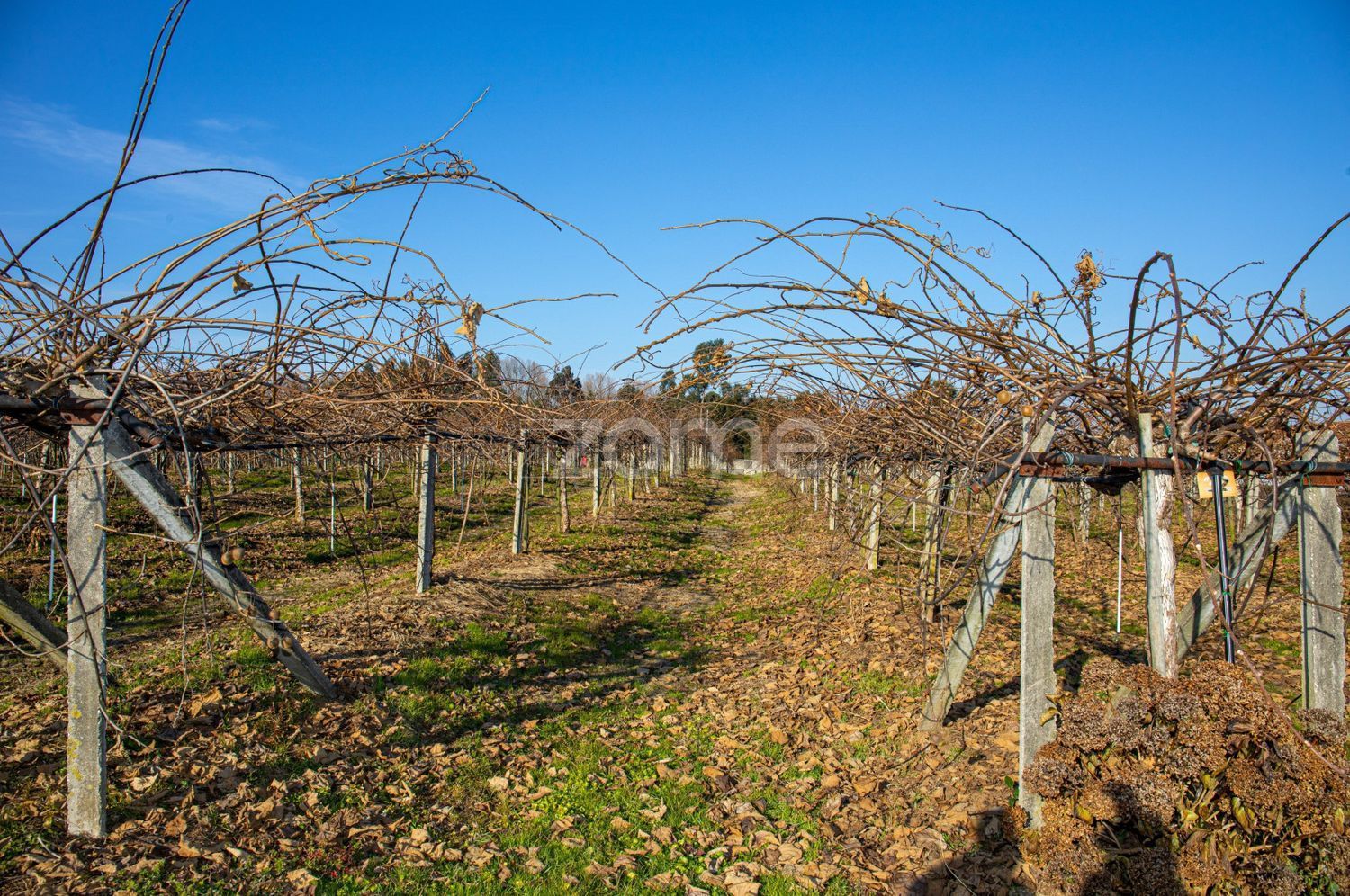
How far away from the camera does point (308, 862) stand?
13.2 ft

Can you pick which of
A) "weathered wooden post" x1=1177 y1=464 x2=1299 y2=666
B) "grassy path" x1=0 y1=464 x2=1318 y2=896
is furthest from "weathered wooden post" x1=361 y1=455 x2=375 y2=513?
"weathered wooden post" x1=1177 y1=464 x2=1299 y2=666

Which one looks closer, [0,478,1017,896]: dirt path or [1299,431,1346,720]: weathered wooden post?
[1299,431,1346,720]: weathered wooden post

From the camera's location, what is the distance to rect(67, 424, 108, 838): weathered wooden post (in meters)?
3.51

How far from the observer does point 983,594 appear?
175 inches

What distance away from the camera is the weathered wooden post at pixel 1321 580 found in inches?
149

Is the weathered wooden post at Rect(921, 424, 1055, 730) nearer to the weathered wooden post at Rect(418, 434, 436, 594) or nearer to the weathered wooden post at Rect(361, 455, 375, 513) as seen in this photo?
the weathered wooden post at Rect(361, 455, 375, 513)

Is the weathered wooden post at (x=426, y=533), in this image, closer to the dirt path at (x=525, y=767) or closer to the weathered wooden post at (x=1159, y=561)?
the dirt path at (x=525, y=767)

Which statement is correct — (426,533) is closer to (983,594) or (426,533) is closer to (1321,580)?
Result: (983,594)

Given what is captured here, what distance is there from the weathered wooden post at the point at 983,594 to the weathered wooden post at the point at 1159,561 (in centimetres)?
43

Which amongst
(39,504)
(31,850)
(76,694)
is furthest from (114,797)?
(39,504)

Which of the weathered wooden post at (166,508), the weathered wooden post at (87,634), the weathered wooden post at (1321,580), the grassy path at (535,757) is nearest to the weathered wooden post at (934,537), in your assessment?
the grassy path at (535,757)

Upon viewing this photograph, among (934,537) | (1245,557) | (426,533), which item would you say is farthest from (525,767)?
(426,533)

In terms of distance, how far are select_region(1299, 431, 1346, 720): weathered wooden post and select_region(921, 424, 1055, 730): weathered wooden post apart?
54.8 inches

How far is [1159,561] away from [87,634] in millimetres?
4825
